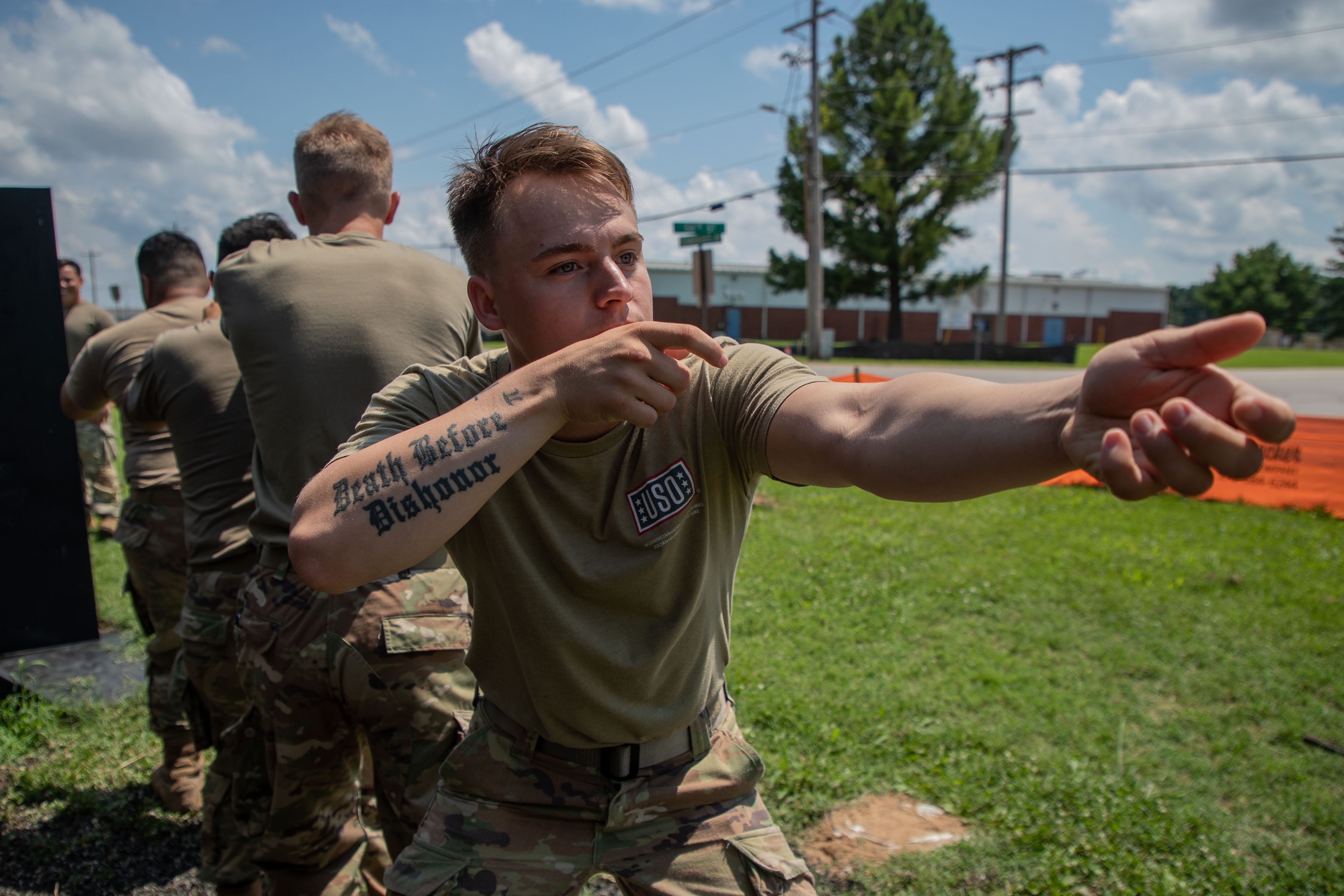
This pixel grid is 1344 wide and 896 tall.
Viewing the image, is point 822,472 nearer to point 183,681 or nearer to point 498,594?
point 498,594

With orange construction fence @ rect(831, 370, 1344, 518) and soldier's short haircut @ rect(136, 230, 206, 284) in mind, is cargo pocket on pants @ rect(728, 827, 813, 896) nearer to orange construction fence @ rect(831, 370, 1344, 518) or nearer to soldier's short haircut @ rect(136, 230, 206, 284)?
soldier's short haircut @ rect(136, 230, 206, 284)

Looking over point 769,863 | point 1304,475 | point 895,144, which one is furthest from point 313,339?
point 895,144

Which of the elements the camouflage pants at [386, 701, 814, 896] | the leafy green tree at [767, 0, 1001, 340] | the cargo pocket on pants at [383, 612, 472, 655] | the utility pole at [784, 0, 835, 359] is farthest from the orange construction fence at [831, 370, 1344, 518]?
the leafy green tree at [767, 0, 1001, 340]

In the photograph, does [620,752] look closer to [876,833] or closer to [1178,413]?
[1178,413]

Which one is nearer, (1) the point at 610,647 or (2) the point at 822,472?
(2) the point at 822,472

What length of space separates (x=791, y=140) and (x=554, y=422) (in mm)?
42304

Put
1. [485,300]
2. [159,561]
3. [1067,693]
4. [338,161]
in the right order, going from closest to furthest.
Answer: [485,300]
[338,161]
[159,561]
[1067,693]

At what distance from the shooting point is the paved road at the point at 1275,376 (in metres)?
17.1

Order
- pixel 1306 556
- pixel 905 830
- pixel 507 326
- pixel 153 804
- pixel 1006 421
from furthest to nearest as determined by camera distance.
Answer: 1. pixel 1306 556
2. pixel 153 804
3. pixel 905 830
4. pixel 507 326
5. pixel 1006 421

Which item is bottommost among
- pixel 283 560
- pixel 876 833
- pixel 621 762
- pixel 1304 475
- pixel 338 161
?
pixel 1304 475

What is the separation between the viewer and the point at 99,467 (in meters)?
9.54

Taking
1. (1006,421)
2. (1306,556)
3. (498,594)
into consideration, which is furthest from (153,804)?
(1306,556)

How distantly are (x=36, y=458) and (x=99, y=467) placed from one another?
5.98 m

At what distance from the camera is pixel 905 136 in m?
40.4
